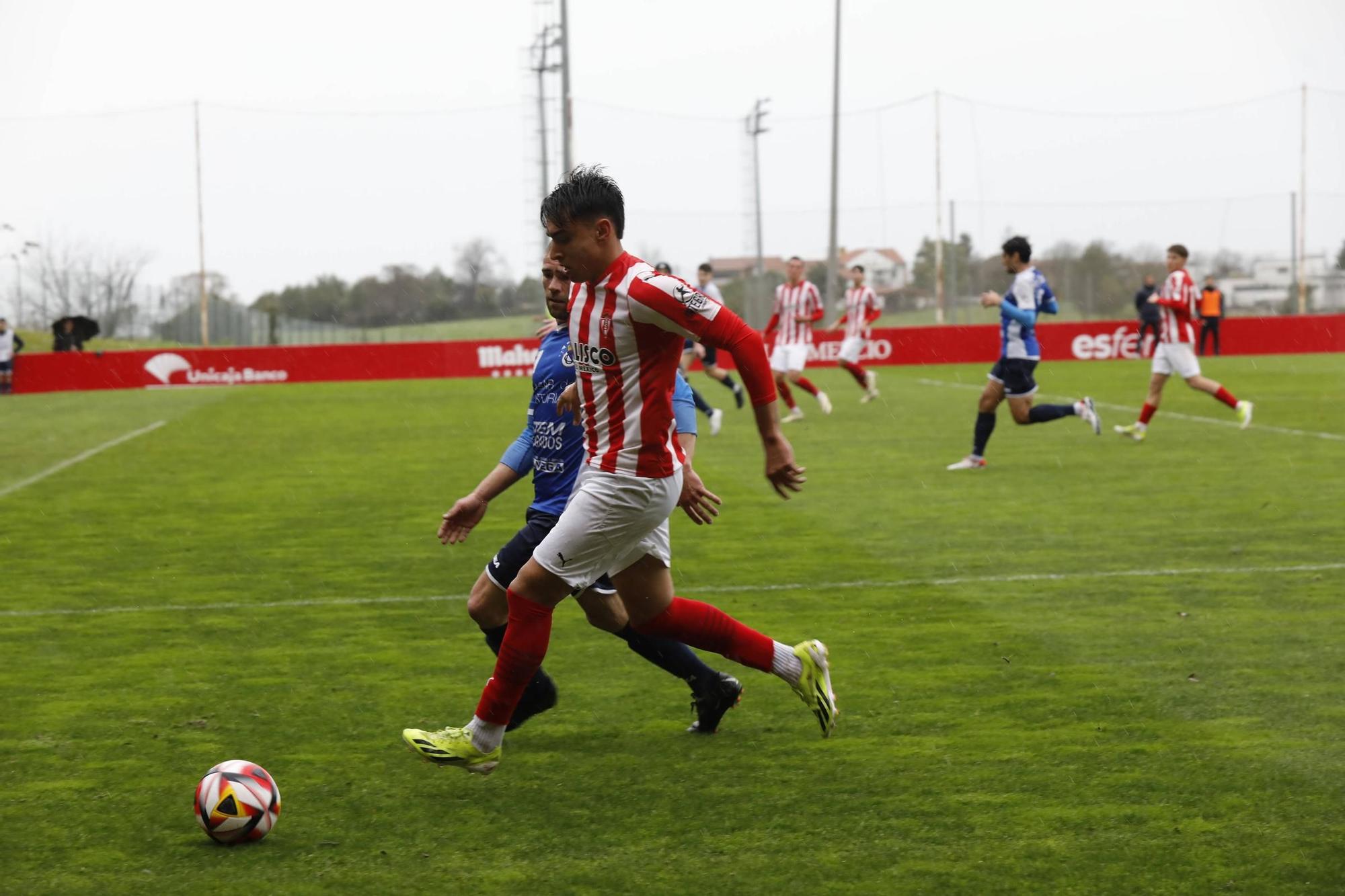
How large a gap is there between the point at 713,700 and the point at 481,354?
31067mm

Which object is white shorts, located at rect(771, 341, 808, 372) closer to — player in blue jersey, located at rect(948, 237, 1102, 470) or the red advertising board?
player in blue jersey, located at rect(948, 237, 1102, 470)

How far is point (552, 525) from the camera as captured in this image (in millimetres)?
5316

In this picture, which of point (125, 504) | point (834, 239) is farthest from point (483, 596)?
point (834, 239)

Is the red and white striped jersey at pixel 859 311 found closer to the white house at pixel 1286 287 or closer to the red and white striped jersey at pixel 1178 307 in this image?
the red and white striped jersey at pixel 1178 307

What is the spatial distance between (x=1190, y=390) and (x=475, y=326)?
17691 mm

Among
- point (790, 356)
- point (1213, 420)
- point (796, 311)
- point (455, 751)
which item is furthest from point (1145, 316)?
point (455, 751)

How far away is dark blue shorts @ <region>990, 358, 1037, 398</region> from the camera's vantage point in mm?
14031

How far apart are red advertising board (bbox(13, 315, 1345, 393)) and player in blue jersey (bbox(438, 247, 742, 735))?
28759mm

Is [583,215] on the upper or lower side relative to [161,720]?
upper

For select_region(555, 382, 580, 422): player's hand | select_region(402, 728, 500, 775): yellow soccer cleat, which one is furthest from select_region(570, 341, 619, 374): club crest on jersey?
select_region(402, 728, 500, 775): yellow soccer cleat

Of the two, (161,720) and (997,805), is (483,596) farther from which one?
(997,805)

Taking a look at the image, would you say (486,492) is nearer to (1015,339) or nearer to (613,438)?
(613,438)

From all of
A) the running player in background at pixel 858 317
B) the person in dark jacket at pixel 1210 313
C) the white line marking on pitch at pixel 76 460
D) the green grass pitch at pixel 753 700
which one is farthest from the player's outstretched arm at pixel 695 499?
the person in dark jacket at pixel 1210 313

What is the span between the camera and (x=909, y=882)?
388 cm
